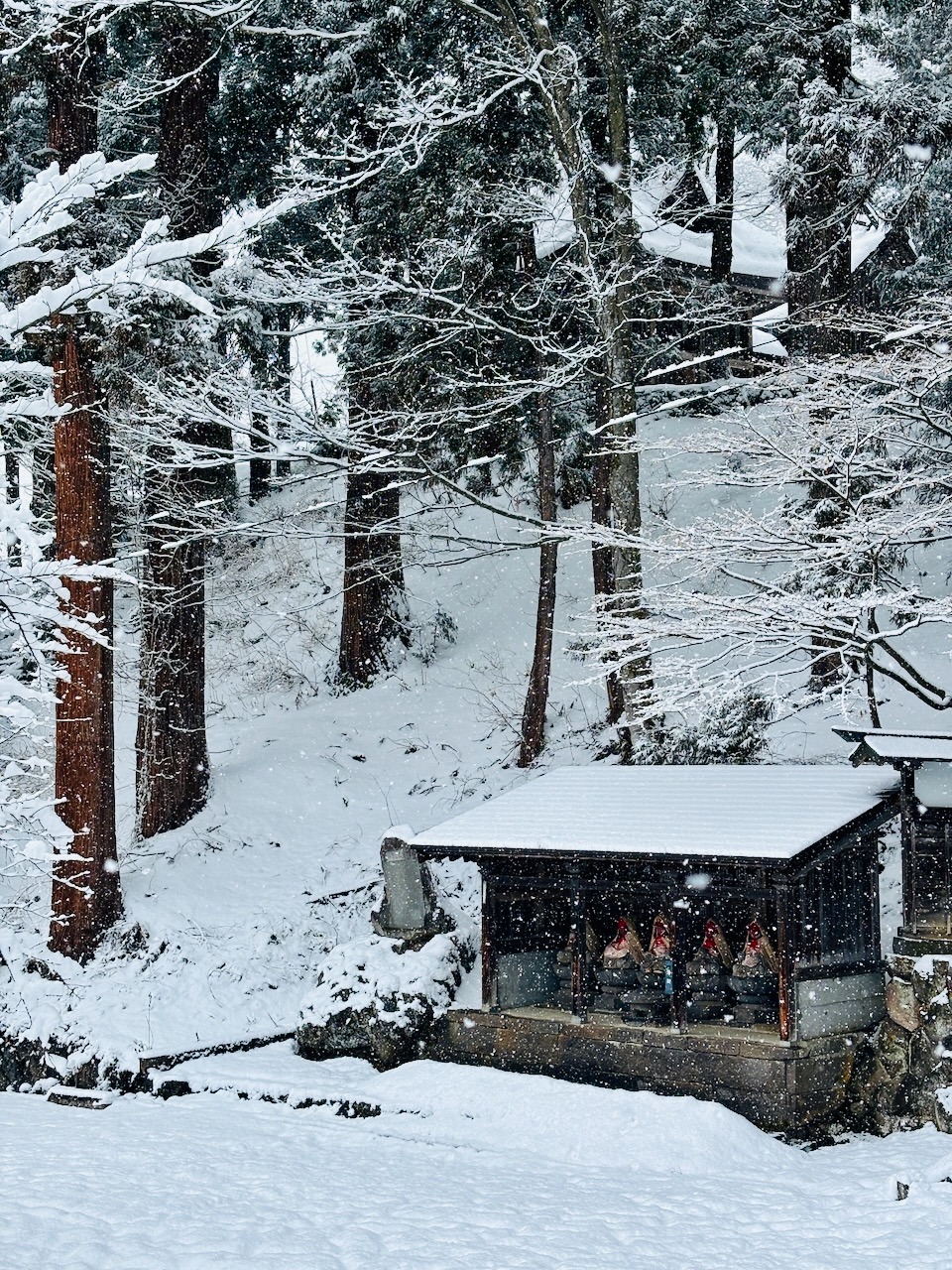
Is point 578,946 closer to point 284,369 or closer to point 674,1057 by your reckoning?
point 674,1057

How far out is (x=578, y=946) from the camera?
12.8 metres

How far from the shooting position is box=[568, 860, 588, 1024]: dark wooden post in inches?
499

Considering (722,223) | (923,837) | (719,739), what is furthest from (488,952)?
(722,223)

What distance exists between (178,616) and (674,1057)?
9855 mm

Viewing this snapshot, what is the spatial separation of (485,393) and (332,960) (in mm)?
8407

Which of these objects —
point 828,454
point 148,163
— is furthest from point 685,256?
point 148,163

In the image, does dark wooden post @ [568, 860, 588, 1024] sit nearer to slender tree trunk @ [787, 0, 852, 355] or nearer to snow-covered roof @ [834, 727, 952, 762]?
snow-covered roof @ [834, 727, 952, 762]

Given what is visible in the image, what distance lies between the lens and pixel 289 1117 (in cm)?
1228

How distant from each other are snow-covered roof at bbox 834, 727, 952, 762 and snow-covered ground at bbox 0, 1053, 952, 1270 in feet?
10.5

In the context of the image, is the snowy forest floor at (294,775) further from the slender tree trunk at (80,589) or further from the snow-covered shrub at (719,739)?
the snow-covered shrub at (719,739)

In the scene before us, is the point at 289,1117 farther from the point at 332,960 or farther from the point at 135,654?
the point at 135,654

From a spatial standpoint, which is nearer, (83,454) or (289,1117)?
(289,1117)

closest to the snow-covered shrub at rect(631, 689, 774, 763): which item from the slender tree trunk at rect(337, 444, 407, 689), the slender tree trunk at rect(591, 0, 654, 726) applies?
the slender tree trunk at rect(591, 0, 654, 726)

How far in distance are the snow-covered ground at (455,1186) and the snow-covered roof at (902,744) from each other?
319cm
